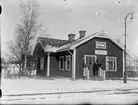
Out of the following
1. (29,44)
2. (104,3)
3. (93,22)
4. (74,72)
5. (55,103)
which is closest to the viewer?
(55,103)

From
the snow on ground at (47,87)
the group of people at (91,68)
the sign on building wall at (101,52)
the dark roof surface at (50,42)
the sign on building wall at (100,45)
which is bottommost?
the snow on ground at (47,87)

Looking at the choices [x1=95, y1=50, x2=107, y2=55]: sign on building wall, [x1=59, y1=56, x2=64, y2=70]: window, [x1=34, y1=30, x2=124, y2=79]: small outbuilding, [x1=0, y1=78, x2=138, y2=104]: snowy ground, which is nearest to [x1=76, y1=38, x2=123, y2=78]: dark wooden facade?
[x1=34, y1=30, x2=124, y2=79]: small outbuilding

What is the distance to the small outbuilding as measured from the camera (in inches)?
678

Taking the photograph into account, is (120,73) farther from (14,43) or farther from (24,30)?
(14,43)

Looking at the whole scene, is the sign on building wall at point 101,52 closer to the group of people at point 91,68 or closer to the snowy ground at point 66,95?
the group of people at point 91,68

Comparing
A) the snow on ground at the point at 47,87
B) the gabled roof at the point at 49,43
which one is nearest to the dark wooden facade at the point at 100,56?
the gabled roof at the point at 49,43

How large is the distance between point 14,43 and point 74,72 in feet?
30.1

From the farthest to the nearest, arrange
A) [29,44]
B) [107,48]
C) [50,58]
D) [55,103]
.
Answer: [29,44] < [50,58] < [107,48] < [55,103]

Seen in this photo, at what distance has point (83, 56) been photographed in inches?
685

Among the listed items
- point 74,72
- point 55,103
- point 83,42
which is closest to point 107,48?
point 83,42

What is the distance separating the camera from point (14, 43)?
2311 cm

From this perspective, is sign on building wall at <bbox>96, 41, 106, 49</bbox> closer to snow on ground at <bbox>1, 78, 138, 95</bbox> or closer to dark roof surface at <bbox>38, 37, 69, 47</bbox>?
dark roof surface at <bbox>38, 37, 69, 47</bbox>

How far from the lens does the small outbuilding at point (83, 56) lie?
678 inches

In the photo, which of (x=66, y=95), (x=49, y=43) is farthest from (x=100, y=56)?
(x=66, y=95)
